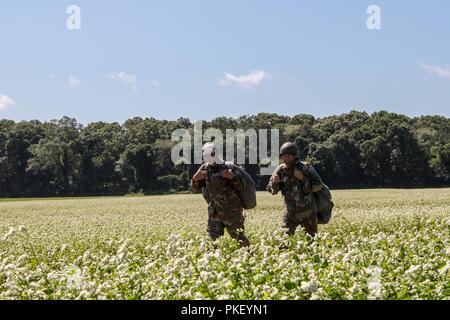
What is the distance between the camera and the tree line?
85.2 metres

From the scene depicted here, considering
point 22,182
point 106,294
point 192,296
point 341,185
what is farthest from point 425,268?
point 22,182

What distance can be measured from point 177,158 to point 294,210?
78.3 m

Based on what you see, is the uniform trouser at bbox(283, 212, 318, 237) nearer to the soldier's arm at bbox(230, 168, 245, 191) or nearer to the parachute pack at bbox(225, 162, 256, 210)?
the parachute pack at bbox(225, 162, 256, 210)

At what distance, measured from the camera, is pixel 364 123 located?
9694cm

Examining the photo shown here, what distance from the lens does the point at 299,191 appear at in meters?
11.1

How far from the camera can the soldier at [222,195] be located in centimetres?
1077

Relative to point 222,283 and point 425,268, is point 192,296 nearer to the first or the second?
point 222,283
